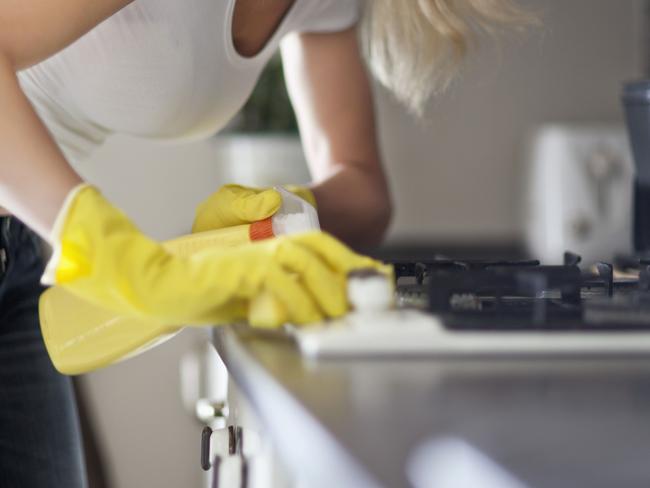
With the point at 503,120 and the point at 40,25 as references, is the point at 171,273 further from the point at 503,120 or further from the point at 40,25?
the point at 503,120

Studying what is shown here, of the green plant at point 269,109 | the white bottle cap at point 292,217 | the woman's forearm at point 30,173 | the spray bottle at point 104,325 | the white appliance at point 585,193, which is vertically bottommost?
the white appliance at point 585,193

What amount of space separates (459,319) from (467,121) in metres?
3.45

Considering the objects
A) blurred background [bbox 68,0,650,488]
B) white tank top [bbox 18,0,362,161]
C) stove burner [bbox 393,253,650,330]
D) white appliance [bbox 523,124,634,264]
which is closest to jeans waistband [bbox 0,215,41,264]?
white tank top [bbox 18,0,362,161]

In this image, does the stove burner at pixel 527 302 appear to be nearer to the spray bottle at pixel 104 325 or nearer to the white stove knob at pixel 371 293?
the white stove knob at pixel 371 293

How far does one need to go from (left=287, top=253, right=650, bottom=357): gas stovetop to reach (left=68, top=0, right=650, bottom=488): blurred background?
7.21 feet

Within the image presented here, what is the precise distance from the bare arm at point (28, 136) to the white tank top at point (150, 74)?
24 cm

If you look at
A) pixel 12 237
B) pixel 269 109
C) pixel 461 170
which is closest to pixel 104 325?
pixel 12 237

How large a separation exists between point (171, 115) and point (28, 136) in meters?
0.45

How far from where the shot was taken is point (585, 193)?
3.75m

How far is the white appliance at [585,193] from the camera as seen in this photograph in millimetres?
3734

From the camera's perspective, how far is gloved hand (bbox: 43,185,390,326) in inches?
27.5

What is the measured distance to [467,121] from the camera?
4.08 meters

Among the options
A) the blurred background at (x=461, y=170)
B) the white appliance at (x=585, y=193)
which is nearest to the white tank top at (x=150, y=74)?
the blurred background at (x=461, y=170)

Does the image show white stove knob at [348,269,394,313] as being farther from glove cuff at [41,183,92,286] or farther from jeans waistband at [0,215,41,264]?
jeans waistband at [0,215,41,264]
